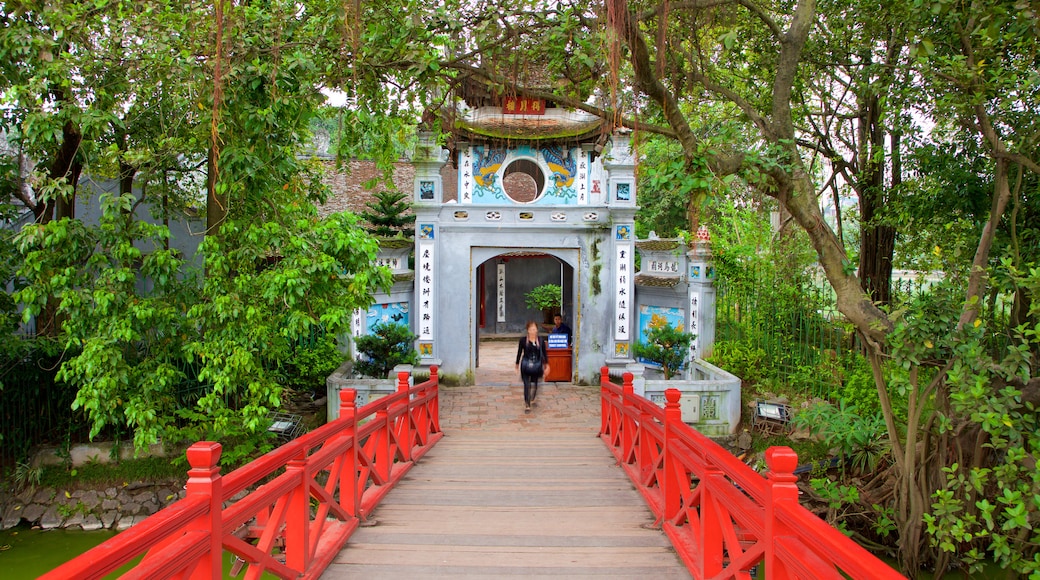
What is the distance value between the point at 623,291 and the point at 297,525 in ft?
26.9

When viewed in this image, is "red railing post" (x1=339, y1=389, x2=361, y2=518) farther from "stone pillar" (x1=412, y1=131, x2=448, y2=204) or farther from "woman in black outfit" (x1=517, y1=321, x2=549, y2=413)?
"stone pillar" (x1=412, y1=131, x2=448, y2=204)

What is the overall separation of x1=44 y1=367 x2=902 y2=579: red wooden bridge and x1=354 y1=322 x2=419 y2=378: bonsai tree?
313cm

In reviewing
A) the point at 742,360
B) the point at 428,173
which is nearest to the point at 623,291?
the point at 742,360

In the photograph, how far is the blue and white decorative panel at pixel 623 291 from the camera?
35.9 feet

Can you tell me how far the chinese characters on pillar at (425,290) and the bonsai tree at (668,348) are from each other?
3.53 m

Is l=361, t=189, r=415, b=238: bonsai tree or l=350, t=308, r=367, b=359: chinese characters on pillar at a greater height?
l=361, t=189, r=415, b=238: bonsai tree

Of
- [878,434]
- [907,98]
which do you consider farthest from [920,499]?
[907,98]

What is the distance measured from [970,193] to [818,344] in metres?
4.36

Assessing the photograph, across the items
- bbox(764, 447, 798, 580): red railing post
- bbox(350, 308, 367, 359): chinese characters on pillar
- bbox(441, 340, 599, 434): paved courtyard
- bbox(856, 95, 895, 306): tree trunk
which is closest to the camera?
bbox(764, 447, 798, 580): red railing post

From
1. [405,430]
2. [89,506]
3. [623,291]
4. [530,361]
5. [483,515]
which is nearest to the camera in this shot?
[483,515]

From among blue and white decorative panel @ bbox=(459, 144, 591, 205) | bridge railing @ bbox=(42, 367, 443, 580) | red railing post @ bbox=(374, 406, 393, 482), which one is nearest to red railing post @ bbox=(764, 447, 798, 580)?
bridge railing @ bbox=(42, 367, 443, 580)

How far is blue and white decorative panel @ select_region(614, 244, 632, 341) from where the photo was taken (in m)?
10.9

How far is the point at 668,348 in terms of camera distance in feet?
32.2

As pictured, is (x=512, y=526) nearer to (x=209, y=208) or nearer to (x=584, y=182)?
(x=209, y=208)
